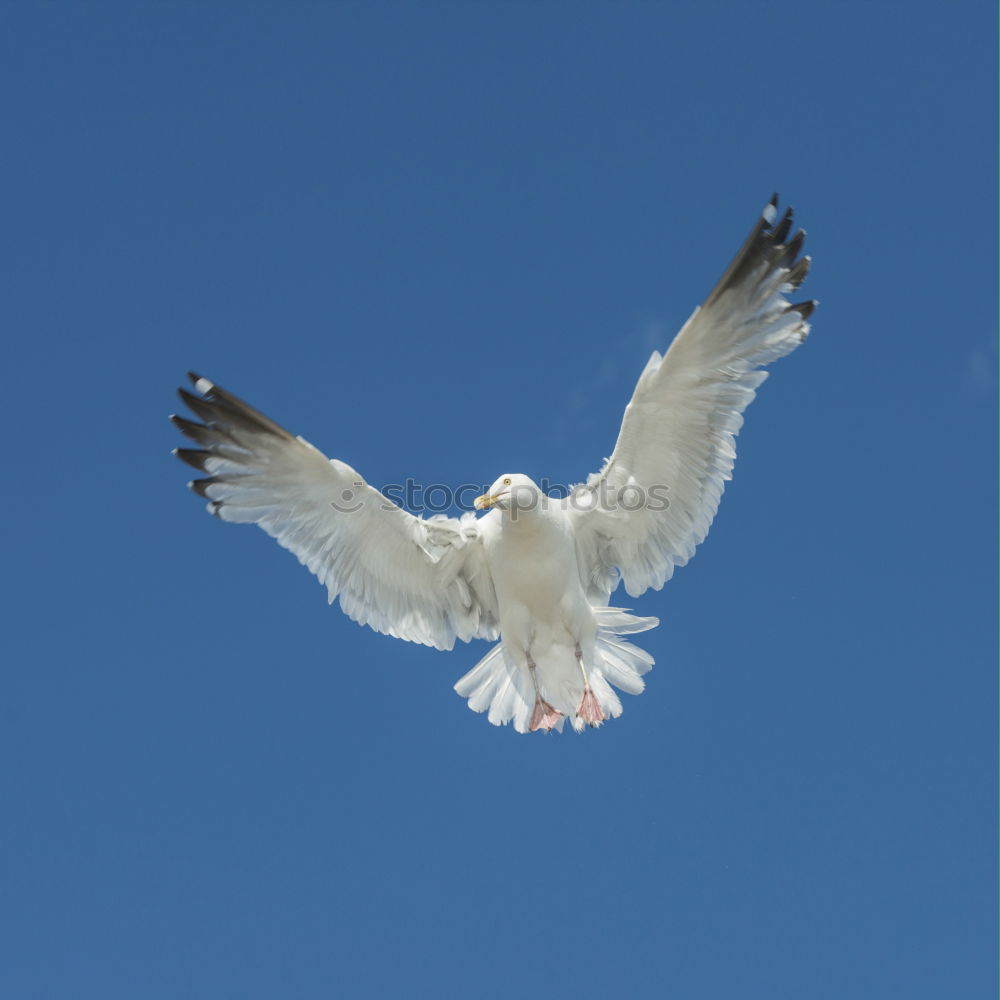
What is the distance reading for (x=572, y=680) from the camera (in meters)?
10.1

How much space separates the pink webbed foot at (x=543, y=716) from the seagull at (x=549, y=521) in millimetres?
14

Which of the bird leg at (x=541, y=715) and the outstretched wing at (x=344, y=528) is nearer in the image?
the outstretched wing at (x=344, y=528)

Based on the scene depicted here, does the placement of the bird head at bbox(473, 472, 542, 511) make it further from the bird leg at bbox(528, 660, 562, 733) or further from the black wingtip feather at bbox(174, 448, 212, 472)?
the black wingtip feather at bbox(174, 448, 212, 472)

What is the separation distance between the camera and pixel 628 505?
989 centimetres

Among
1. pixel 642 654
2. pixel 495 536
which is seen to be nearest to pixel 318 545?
pixel 495 536

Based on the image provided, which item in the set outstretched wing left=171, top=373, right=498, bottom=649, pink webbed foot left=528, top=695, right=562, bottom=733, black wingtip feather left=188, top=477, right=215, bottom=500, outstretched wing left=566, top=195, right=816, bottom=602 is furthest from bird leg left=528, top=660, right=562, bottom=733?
black wingtip feather left=188, top=477, right=215, bottom=500

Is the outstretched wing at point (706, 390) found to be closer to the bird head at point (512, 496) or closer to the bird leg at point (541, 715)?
the bird head at point (512, 496)

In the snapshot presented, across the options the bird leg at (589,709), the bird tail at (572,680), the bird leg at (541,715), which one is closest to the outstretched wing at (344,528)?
the bird tail at (572,680)

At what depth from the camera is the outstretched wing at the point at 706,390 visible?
9133 mm

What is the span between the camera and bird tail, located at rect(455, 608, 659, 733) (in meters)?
10.1

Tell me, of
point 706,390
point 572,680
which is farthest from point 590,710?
point 706,390

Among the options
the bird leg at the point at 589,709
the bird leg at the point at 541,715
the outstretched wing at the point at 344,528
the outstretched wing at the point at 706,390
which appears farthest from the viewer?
the bird leg at the point at 541,715

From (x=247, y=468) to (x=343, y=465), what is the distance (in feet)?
2.40

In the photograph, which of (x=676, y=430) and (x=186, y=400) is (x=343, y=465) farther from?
(x=676, y=430)
